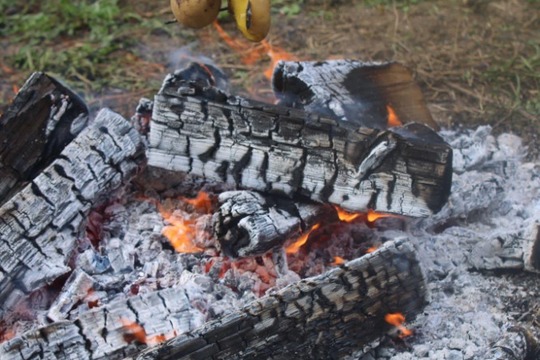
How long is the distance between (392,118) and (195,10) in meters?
1.44

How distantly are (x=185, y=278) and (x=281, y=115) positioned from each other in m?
0.72

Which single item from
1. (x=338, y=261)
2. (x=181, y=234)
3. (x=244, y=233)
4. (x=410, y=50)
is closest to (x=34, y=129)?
(x=181, y=234)

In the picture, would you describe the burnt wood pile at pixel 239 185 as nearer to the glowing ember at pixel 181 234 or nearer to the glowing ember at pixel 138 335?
the glowing ember at pixel 138 335

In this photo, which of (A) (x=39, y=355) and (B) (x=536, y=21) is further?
(B) (x=536, y=21)

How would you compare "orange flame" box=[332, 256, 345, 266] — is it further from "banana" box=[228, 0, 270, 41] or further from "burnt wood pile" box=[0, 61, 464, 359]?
"banana" box=[228, 0, 270, 41]

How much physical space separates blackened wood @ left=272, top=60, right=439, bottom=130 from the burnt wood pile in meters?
0.15

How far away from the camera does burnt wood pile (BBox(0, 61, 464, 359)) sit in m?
2.28

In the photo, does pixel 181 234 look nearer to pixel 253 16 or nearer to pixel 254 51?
pixel 253 16

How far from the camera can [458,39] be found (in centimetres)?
434

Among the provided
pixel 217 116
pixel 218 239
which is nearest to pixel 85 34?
pixel 217 116

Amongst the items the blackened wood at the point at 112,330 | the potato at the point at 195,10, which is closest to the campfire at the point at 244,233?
the blackened wood at the point at 112,330

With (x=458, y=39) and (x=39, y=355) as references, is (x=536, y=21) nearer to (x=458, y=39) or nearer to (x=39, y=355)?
(x=458, y=39)

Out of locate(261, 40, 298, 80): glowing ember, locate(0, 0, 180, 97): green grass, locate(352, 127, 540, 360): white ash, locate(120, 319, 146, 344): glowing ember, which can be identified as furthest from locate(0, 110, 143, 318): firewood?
locate(261, 40, 298, 80): glowing ember

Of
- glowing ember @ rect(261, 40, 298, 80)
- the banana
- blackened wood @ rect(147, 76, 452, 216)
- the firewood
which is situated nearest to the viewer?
the banana
